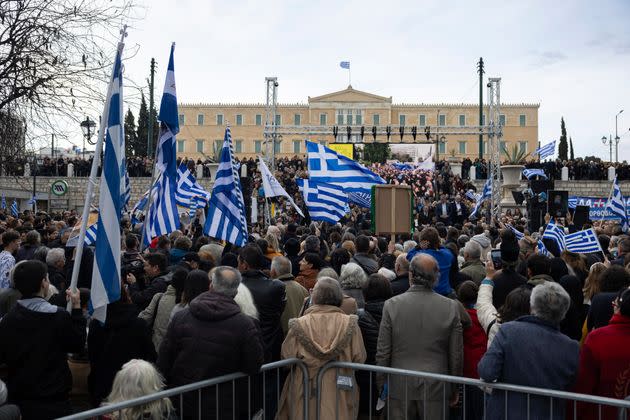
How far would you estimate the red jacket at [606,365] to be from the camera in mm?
4637

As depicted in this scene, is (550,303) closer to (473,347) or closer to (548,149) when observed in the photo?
(473,347)

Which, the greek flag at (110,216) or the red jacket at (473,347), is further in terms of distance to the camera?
the red jacket at (473,347)

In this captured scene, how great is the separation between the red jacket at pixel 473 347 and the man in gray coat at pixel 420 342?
20 cm

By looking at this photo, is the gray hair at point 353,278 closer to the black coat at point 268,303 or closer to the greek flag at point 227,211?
the black coat at point 268,303

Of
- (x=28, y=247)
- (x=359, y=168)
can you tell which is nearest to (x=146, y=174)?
(x=359, y=168)

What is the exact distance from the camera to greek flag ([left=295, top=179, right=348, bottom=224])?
13.7 meters

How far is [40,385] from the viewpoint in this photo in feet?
15.7

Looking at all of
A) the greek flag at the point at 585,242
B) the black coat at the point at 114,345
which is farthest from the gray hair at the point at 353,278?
the greek flag at the point at 585,242

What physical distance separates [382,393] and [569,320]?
181 centimetres

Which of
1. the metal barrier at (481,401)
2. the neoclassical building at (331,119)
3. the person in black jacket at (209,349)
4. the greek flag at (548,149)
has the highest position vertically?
the neoclassical building at (331,119)

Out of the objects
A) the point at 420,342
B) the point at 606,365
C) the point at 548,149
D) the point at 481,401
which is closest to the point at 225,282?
the point at 420,342

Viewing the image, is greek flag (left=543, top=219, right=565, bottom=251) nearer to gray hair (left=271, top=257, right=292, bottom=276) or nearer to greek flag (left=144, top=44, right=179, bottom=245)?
gray hair (left=271, top=257, right=292, bottom=276)

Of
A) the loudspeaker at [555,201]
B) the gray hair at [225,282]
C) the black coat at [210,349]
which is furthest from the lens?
the loudspeaker at [555,201]

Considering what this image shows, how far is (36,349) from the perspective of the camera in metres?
4.77
